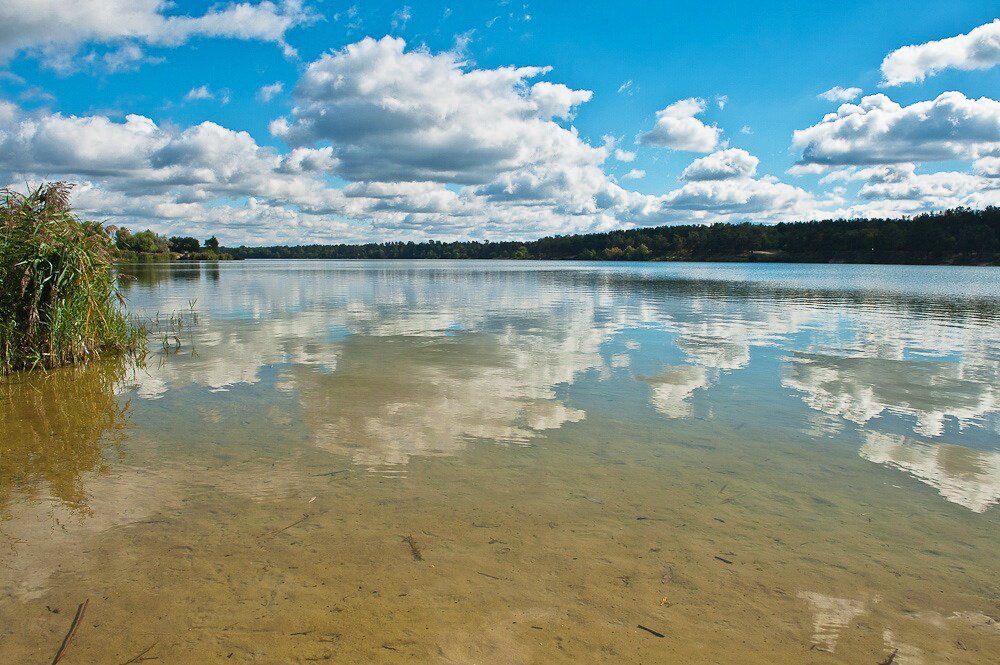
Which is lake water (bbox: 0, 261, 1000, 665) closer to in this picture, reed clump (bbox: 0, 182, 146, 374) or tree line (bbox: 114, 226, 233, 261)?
reed clump (bbox: 0, 182, 146, 374)

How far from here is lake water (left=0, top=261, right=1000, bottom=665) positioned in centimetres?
411

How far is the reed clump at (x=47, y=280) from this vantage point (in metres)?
12.5

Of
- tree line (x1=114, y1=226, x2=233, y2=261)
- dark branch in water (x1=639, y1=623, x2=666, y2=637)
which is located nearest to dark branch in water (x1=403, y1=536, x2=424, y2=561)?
dark branch in water (x1=639, y1=623, x2=666, y2=637)

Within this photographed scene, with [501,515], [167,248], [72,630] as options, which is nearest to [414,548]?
[501,515]

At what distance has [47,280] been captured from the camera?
494 inches

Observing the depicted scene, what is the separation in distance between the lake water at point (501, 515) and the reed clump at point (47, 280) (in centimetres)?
90

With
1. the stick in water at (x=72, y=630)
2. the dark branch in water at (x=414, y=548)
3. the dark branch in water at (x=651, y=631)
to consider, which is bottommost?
the dark branch in water at (x=651, y=631)

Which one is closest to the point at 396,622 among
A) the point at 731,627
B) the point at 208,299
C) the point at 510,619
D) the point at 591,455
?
the point at 510,619

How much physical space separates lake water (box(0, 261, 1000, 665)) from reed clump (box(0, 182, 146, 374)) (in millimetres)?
902

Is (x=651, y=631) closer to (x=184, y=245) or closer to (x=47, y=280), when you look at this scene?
(x=47, y=280)

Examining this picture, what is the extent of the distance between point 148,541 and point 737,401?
9230 millimetres

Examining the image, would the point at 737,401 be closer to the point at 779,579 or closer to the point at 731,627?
the point at 779,579

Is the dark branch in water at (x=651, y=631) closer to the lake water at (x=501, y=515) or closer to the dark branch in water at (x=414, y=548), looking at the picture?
the lake water at (x=501, y=515)

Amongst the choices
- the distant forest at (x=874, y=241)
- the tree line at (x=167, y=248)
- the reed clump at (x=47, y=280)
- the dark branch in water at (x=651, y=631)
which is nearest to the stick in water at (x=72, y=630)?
the dark branch in water at (x=651, y=631)
